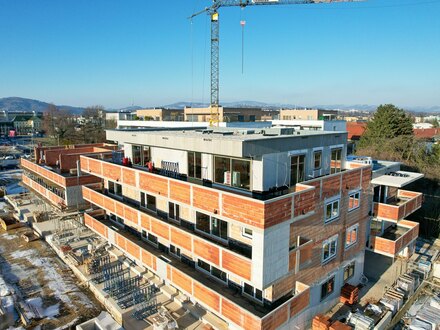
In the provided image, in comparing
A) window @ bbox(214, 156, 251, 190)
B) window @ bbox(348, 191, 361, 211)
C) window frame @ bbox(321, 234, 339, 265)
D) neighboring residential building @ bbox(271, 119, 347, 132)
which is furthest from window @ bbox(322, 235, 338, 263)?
neighboring residential building @ bbox(271, 119, 347, 132)

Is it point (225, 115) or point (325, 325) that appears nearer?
point (325, 325)

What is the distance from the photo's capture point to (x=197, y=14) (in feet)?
243

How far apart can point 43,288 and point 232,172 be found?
15.3 m

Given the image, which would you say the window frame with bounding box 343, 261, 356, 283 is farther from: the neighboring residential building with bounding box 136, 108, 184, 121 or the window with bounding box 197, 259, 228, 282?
the neighboring residential building with bounding box 136, 108, 184, 121

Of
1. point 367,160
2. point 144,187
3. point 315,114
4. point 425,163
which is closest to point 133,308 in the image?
point 144,187

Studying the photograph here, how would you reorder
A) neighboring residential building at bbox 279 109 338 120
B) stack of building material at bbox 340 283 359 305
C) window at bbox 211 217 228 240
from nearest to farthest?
window at bbox 211 217 228 240
stack of building material at bbox 340 283 359 305
neighboring residential building at bbox 279 109 338 120

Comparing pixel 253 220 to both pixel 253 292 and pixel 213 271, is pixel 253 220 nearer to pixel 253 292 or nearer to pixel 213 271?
pixel 253 292

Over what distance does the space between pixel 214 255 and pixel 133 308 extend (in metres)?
6.98

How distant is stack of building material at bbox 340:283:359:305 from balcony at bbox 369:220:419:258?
3.66 m

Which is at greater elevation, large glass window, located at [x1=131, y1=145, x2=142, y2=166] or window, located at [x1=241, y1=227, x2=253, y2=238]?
large glass window, located at [x1=131, y1=145, x2=142, y2=166]

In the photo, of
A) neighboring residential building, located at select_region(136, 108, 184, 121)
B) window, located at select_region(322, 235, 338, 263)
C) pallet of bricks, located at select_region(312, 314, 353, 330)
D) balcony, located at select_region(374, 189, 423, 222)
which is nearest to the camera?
pallet of bricks, located at select_region(312, 314, 353, 330)

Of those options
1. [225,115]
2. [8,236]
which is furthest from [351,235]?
[225,115]

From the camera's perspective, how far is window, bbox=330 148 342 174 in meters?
20.0

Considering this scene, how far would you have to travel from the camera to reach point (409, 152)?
135ft
